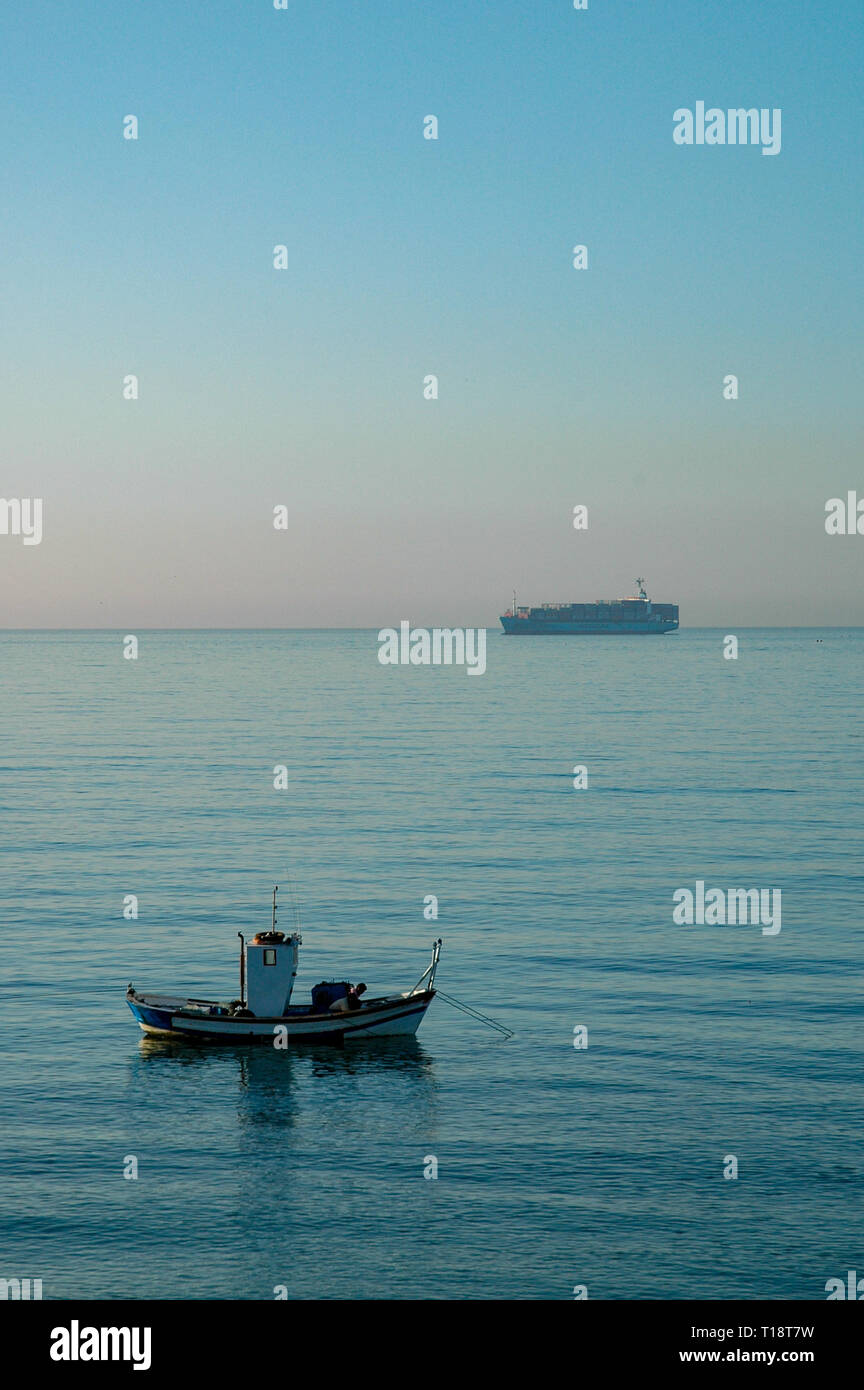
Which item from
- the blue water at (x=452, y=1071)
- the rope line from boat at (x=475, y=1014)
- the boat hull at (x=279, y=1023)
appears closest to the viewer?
the blue water at (x=452, y=1071)

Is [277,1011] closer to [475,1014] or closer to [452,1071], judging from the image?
[452,1071]

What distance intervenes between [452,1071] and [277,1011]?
23.0ft

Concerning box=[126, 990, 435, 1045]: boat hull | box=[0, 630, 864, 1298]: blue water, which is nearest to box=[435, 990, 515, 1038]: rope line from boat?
box=[0, 630, 864, 1298]: blue water

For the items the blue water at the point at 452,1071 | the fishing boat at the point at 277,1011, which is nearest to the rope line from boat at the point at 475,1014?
the blue water at the point at 452,1071

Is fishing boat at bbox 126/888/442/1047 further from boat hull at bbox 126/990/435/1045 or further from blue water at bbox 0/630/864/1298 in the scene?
blue water at bbox 0/630/864/1298

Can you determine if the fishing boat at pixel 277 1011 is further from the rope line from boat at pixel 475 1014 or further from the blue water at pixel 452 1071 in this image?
the rope line from boat at pixel 475 1014

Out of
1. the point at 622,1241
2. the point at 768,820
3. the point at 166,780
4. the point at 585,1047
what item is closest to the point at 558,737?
the point at 166,780

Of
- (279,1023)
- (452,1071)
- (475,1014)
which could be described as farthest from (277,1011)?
(475,1014)

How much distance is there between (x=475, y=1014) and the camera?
51469mm

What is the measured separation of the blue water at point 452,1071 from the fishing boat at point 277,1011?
0.73 meters

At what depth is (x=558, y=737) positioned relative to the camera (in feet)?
566

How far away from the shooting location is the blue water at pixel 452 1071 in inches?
1224
